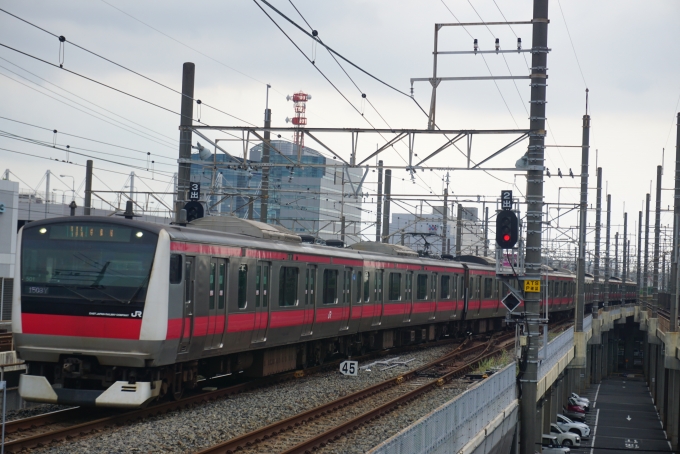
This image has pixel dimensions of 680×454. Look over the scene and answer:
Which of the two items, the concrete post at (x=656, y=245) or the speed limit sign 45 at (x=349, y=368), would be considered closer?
the speed limit sign 45 at (x=349, y=368)

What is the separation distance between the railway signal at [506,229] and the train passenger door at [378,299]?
773 cm

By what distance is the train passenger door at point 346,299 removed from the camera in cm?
2081

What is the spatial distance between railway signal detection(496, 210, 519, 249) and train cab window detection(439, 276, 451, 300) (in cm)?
1327

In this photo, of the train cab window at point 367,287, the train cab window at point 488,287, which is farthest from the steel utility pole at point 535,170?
the train cab window at point 488,287

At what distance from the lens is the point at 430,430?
10.2 m

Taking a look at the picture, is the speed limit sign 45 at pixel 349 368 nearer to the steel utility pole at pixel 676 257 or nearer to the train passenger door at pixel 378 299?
the train passenger door at pixel 378 299

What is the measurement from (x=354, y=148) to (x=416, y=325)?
9.28m

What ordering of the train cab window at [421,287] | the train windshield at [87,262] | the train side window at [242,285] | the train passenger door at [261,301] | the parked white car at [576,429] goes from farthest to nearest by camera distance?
the parked white car at [576,429] < the train cab window at [421,287] < the train passenger door at [261,301] < the train side window at [242,285] < the train windshield at [87,262]

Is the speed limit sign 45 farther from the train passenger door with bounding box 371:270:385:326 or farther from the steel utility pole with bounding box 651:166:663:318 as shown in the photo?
the steel utility pole with bounding box 651:166:663:318

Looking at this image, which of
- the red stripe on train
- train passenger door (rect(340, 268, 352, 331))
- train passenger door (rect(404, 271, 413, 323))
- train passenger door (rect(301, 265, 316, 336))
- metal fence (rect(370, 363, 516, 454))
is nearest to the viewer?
metal fence (rect(370, 363, 516, 454))

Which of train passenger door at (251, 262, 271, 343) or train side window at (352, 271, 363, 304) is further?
train side window at (352, 271, 363, 304)

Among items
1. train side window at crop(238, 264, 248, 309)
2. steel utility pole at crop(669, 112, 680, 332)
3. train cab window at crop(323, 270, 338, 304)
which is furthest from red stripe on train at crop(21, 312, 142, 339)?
steel utility pole at crop(669, 112, 680, 332)

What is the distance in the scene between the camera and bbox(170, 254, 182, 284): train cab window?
41.9ft

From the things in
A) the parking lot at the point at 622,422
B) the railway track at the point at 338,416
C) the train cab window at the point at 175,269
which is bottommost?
the parking lot at the point at 622,422
